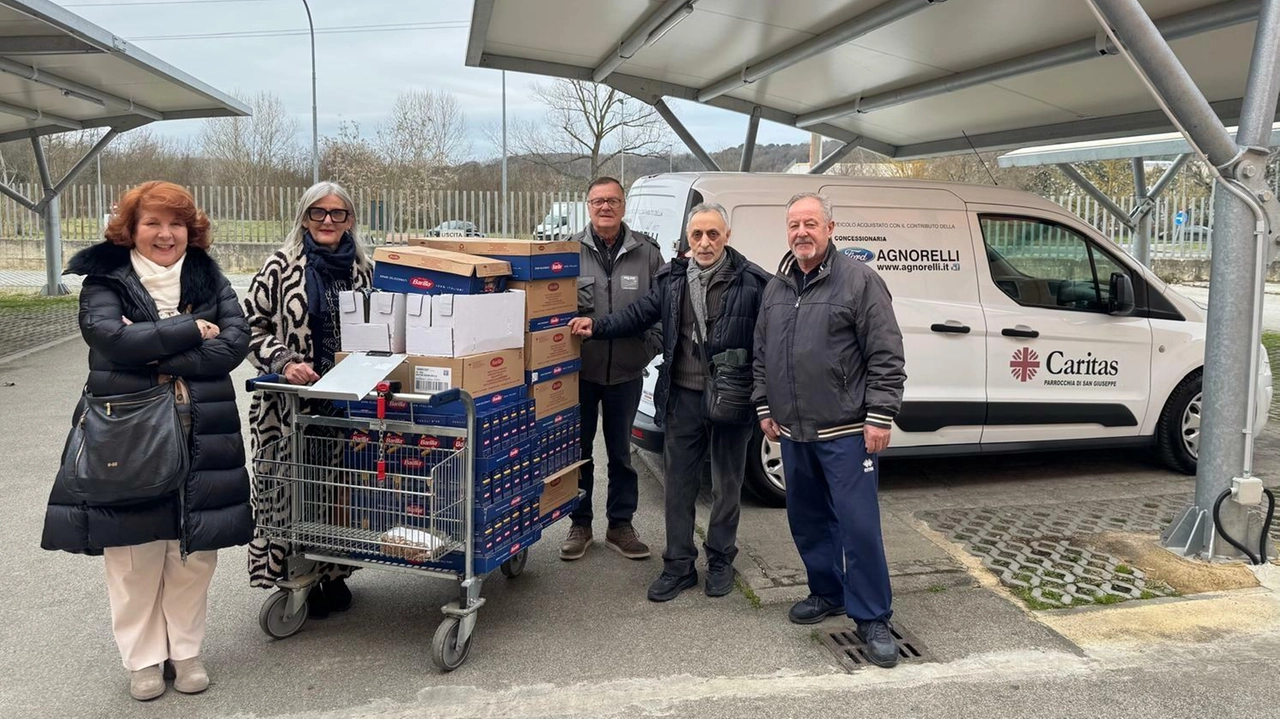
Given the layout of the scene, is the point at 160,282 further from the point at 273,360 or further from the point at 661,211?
A: the point at 661,211

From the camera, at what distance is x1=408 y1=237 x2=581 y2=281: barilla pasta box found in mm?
3996

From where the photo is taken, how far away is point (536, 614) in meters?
4.21

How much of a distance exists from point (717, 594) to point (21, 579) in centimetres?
339

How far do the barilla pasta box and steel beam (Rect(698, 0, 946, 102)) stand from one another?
105 inches

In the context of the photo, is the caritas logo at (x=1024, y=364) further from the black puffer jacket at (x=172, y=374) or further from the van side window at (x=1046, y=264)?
the black puffer jacket at (x=172, y=374)

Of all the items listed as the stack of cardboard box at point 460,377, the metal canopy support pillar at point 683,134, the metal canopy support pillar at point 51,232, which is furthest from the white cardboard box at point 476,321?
the metal canopy support pillar at point 51,232

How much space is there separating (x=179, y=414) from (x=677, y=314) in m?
2.07

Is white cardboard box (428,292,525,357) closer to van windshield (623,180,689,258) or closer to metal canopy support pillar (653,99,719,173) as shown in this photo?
van windshield (623,180,689,258)

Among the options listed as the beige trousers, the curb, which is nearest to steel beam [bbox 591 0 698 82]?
the beige trousers

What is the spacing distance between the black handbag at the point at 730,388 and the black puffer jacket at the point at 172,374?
1918 mm

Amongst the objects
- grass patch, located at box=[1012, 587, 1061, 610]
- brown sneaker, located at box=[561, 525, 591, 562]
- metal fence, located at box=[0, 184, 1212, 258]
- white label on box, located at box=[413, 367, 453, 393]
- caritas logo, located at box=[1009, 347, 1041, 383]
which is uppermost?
metal fence, located at box=[0, 184, 1212, 258]

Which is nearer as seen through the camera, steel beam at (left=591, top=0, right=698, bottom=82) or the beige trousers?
the beige trousers

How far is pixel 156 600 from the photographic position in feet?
11.3

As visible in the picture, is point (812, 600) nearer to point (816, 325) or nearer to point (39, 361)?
point (816, 325)
